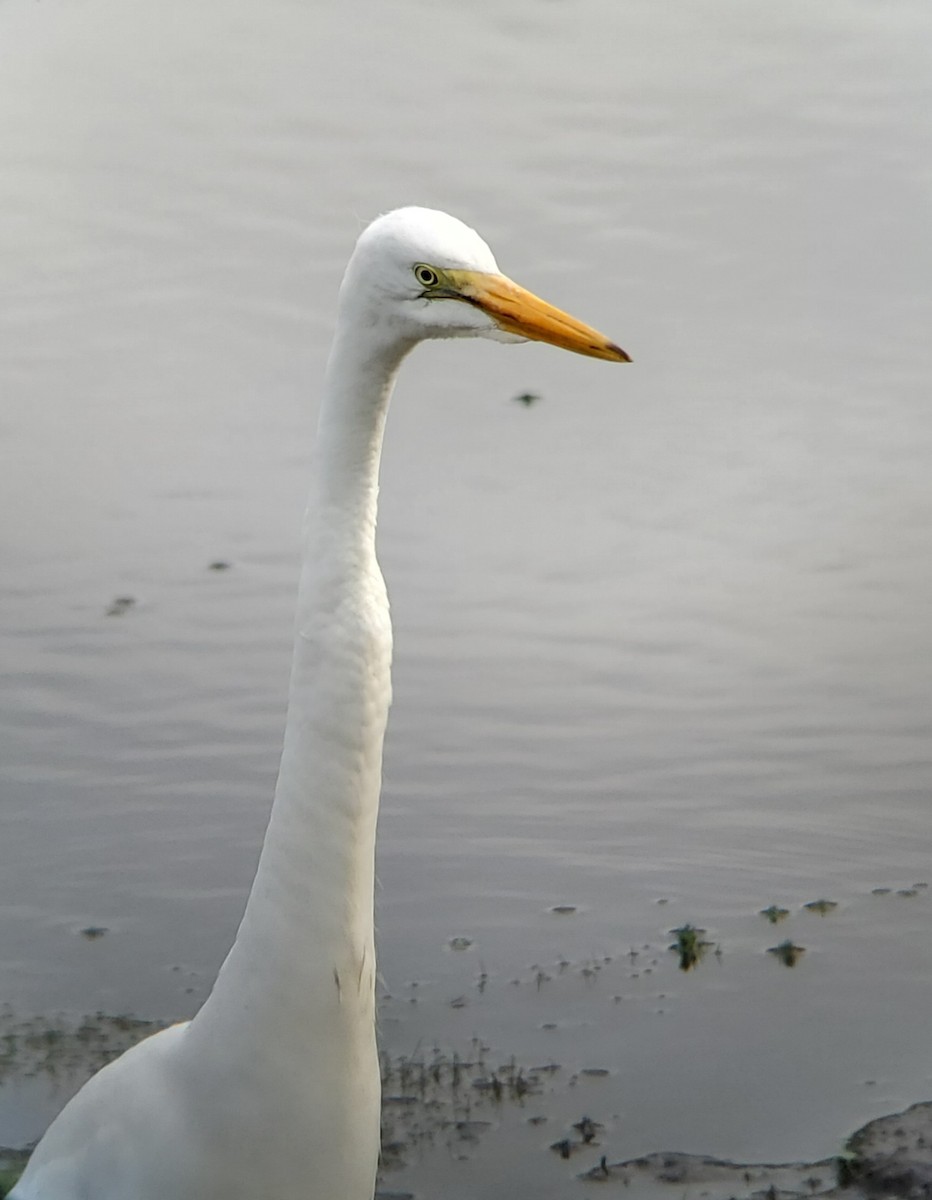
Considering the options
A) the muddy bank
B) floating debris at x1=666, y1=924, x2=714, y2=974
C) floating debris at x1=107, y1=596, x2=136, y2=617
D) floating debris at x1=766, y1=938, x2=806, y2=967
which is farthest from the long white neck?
floating debris at x1=107, y1=596, x2=136, y2=617

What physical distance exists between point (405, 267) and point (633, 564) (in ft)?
10.6

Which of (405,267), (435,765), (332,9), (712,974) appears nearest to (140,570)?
(435,765)

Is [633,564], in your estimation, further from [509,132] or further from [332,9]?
[332,9]

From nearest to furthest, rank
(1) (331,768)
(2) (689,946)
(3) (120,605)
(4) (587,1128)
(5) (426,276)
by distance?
(5) (426,276)
(1) (331,768)
(4) (587,1128)
(2) (689,946)
(3) (120,605)

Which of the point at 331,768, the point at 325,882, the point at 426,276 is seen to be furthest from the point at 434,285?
the point at 325,882

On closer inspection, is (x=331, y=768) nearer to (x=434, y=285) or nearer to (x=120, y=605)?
(x=434, y=285)

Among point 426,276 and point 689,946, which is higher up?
point 426,276

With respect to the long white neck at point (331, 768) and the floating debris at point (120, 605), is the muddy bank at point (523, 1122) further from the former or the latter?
the floating debris at point (120, 605)

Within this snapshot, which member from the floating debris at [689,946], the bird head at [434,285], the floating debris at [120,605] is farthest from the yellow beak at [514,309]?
the floating debris at [120,605]

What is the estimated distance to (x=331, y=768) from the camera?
2189 millimetres

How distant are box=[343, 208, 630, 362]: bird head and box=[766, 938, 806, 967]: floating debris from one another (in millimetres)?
2251

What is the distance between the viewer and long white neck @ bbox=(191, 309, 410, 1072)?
213cm

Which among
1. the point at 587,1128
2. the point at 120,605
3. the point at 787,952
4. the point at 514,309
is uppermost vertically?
the point at 120,605

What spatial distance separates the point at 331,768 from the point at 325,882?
154 mm
